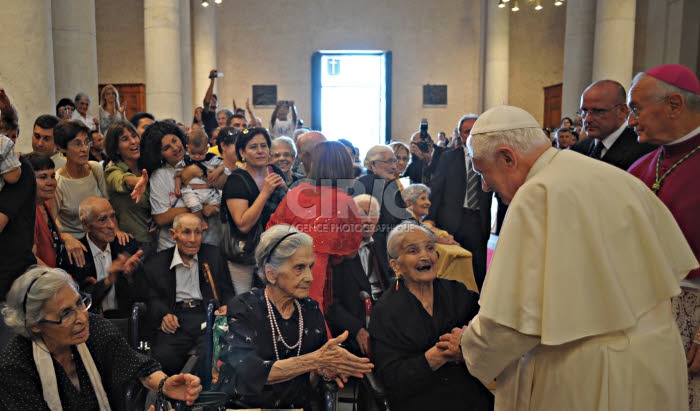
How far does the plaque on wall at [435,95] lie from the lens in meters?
18.3

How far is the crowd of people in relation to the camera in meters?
2.00

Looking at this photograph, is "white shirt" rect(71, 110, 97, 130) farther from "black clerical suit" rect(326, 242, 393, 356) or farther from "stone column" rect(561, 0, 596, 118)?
"stone column" rect(561, 0, 596, 118)

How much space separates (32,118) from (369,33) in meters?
13.7

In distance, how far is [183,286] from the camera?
4.05 m

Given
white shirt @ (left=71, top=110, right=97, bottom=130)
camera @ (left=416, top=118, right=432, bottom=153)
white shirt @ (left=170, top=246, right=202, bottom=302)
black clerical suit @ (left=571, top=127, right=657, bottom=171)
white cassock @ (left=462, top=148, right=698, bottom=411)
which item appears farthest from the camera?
camera @ (left=416, top=118, right=432, bottom=153)

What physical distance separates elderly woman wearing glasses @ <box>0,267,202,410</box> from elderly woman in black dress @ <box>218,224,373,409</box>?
1.29 ft

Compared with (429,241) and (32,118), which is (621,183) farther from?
(32,118)

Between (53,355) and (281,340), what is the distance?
1.05m

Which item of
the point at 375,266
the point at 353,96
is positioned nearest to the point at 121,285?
the point at 375,266

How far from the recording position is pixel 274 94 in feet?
60.2

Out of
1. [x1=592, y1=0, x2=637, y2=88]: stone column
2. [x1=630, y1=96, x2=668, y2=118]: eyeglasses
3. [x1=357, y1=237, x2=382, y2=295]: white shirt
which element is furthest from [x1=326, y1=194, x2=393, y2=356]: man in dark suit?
[x1=592, y1=0, x2=637, y2=88]: stone column

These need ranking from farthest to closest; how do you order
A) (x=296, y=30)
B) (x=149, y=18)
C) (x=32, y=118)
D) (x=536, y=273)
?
1. (x=296, y=30)
2. (x=149, y=18)
3. (x=32, y=118)
4. (x=536, y=273)

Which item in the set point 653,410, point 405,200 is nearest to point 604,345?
point 653,410

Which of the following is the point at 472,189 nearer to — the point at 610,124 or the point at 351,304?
the point at 610,124
